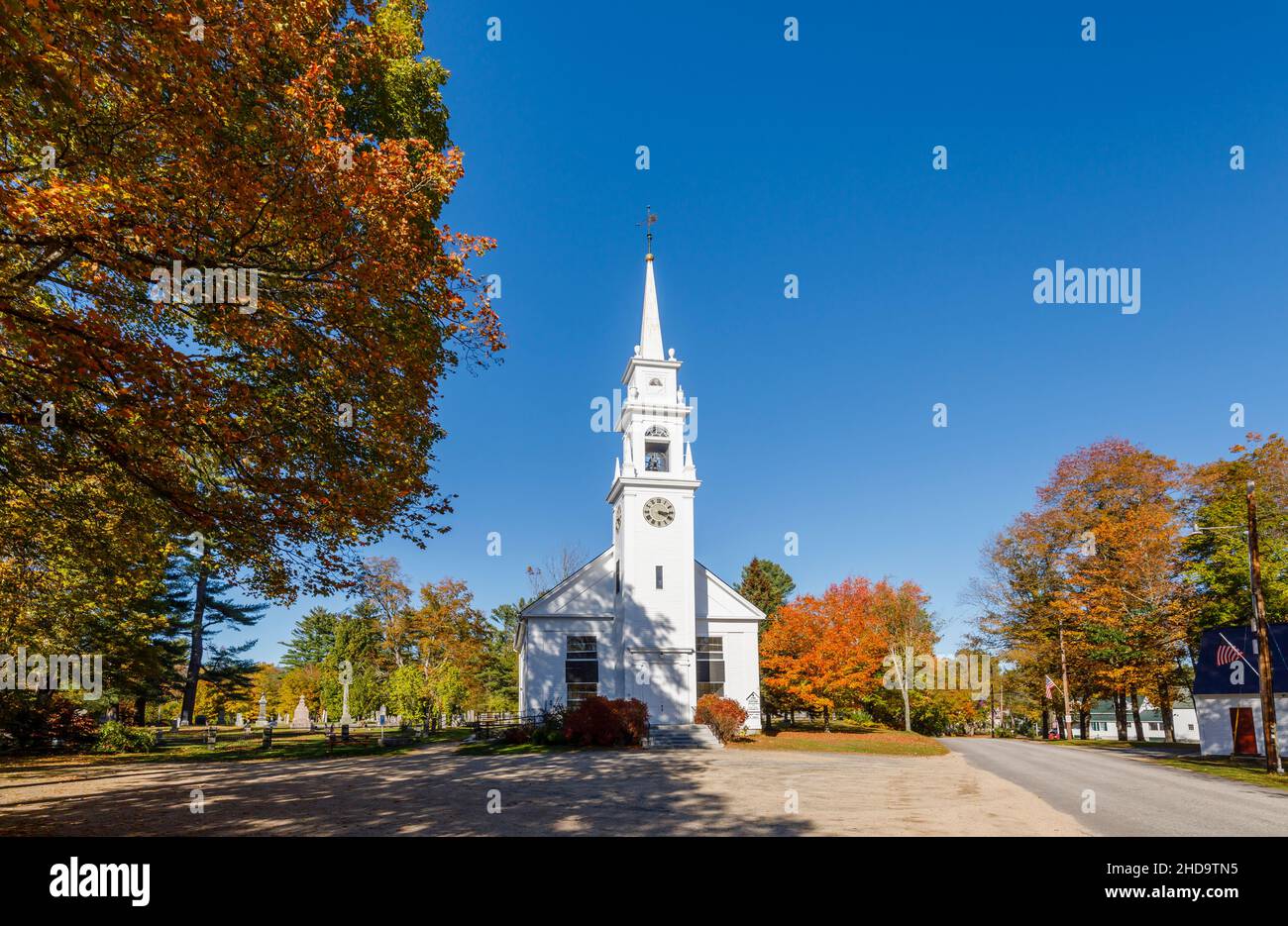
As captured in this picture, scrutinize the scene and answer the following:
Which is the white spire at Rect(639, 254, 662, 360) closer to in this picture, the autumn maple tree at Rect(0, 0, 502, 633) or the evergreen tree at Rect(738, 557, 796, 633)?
the autumn maple tree at Rect(0, 0, 502, 633)

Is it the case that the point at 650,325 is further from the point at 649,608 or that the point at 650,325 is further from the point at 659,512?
the point at 649,608

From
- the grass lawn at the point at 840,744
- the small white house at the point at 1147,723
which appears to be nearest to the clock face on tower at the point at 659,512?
the grass lawn at the point at 840,744

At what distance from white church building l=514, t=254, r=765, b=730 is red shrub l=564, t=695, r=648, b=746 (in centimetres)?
362

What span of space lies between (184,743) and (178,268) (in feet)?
97.7

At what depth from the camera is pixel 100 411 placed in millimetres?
10406

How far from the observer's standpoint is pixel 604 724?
2809 cm

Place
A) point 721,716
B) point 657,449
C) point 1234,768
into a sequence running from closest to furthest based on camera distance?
point 1234,768 → point 721,716 → point 657,449

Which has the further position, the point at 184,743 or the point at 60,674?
the point at 184,743

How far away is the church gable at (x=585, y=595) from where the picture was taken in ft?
112

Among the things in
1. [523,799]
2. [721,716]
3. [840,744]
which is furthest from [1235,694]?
[523,799]

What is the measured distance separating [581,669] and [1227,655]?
26.4 meters
